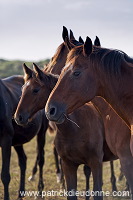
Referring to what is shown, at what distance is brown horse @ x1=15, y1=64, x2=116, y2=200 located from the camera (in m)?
6.34

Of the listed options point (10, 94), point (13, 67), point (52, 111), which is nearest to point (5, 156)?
point (10, 94)

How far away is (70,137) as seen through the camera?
634cm

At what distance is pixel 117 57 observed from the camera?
455 centimetres

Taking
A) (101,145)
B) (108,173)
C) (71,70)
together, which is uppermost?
(71,70)

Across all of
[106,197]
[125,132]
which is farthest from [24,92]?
[106,197]

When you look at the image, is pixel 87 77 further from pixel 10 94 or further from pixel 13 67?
pixel 13 67

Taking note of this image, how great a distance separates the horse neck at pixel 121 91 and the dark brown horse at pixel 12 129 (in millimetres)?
3495

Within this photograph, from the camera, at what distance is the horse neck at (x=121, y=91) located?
459cm

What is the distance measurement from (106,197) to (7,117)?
2.77m

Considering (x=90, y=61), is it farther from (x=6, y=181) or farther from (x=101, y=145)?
(x=6, y=181)

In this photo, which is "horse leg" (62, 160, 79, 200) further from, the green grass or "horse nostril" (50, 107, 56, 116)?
the green grass

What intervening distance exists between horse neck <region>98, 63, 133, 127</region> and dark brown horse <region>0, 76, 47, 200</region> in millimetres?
3495

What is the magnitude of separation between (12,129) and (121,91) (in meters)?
3.70

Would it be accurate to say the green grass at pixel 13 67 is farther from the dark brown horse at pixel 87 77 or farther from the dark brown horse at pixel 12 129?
the dark brown horse at pixel 87 77
